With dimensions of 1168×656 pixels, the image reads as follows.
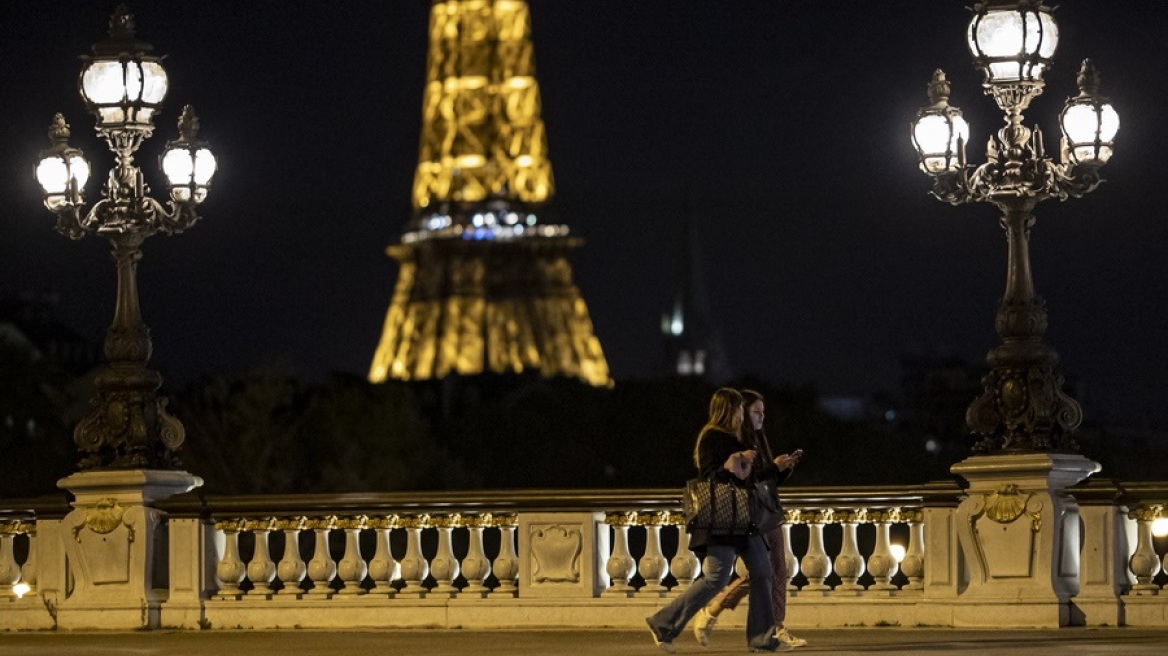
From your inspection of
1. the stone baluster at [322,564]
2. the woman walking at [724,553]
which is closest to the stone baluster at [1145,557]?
the woman walking at [724,553]

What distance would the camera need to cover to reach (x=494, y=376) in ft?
446

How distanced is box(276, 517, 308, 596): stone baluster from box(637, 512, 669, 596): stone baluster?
3064mm

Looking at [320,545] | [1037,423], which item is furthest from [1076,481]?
[320,545]

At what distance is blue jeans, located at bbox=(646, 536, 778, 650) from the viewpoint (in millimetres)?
21953

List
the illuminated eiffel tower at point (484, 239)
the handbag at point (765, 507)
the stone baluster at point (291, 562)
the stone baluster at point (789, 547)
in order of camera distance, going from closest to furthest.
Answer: the handbag at point (765, 507) → the stone baluster at point (789, 547) → the stone baluster at point (291, 562) → the illuminated eiffel tower at point (484, 239)

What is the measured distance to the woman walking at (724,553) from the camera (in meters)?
21.7

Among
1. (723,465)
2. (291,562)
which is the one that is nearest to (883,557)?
(723,465)

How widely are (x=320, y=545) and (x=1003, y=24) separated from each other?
7.24 metres

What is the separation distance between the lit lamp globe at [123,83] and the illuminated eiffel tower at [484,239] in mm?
105404

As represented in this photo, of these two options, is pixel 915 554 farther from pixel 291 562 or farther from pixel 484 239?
pixel 484 239

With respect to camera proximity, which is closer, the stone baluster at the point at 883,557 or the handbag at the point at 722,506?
the handbag at the point at 722,506

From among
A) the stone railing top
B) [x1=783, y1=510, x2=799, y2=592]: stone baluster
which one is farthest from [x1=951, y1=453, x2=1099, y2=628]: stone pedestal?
[x1=783, y1=510, x2=799, y2=592]: stone baluster

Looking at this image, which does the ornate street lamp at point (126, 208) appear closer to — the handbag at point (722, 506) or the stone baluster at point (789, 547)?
the stone baluster at point (789, 547)

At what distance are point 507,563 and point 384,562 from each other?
1.06m
